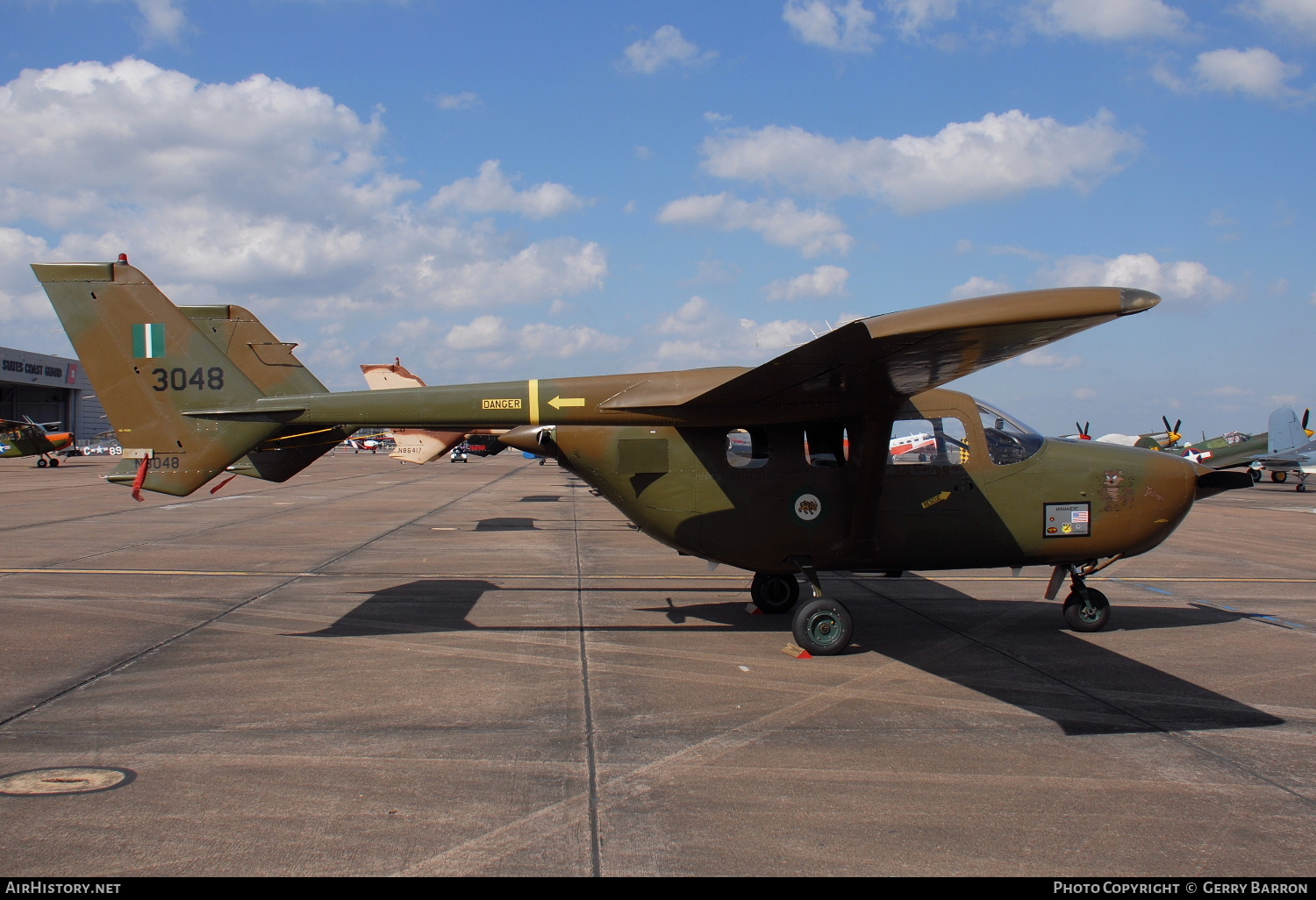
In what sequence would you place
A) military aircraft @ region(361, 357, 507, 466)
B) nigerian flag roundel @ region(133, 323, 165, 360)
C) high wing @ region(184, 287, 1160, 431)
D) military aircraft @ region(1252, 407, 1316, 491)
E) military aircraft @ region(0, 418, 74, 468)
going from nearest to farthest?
high wing @ region(184, 287, 1160, 431) < nigerian flag roundel @ region(133, 323, 165, 360) < military aircraft @ region(361, 357, 507, 466) < military aircraft @ region(1252, 407, 1316, 491) < military aircraft @ region(0, 418, 74, 468)

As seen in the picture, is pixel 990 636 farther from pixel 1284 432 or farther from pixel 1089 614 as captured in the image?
pixel 1284 432

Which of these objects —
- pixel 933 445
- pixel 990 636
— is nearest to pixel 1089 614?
pixel 990 636

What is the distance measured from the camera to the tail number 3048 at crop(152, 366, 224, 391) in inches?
321

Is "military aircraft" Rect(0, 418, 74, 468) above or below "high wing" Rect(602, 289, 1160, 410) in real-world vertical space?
above

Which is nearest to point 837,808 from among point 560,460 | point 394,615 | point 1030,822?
point 1030,822

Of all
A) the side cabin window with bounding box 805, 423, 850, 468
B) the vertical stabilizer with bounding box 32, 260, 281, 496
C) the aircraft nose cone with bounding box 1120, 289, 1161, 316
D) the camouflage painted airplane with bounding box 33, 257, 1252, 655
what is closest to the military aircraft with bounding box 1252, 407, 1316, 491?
the camouflage painted airplane with bounding box 33, 257, 1252, 655

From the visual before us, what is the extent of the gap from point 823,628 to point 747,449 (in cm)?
190

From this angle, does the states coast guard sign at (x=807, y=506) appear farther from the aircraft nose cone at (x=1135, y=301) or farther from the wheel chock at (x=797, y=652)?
the aircraft nose cone at (x=1135, y=301)

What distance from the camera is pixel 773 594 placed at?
9.79m

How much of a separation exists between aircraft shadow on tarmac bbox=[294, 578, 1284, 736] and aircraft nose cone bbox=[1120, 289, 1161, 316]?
2.99m

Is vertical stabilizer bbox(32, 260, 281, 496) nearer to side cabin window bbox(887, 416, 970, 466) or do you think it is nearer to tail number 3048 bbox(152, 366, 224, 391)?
tail number 3048 bbox(152, 366, 224, 391)

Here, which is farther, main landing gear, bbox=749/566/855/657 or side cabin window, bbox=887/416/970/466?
side cabin window, bbox=887/416/970/466

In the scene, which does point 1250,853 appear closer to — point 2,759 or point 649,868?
point 649,868

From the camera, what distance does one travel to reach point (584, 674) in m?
7.17
